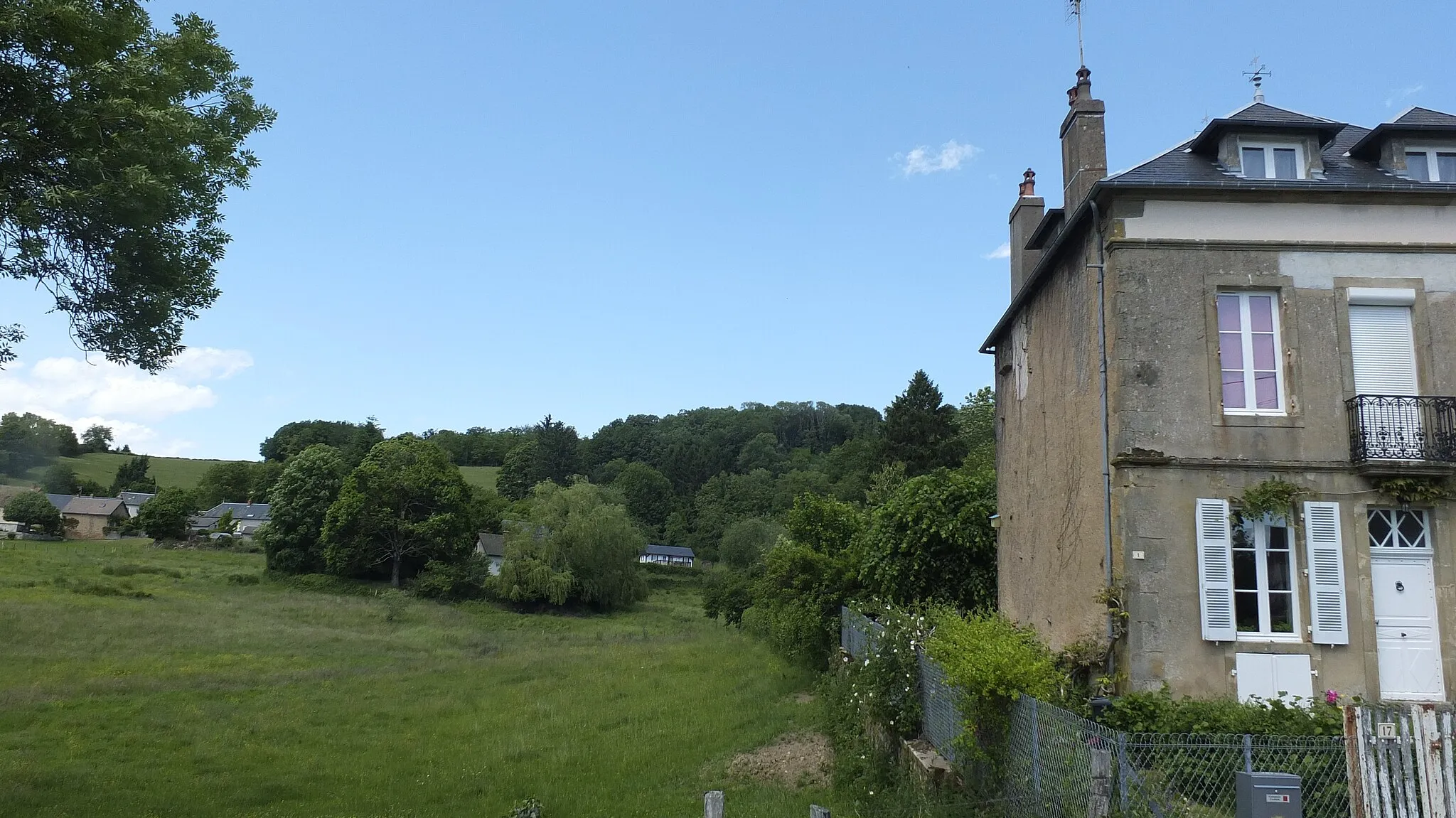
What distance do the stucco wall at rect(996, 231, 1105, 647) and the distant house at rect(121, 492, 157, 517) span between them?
8161cm

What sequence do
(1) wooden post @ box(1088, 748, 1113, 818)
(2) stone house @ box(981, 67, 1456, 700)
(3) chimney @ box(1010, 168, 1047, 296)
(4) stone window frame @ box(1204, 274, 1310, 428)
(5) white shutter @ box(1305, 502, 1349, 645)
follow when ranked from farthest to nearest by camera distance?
1. (3) chimney @ box(1010, 168, 1047, 296)
2. (4) stone window frame @ box(1204, 274, 1310, 428)
3. (2) stone house @ box(981, 67, 1456, 700)
4. (5) white shutter @ box(1305, 502, 1349, 645)
5. (1) wooden post @ box(1088, 748, 1113, 818)

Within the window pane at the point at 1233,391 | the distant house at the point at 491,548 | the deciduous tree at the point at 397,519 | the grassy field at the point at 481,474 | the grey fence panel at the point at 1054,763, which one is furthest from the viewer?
the grassy field at the point at 481,474

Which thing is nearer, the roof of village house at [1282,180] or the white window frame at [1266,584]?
the white window frame at [1266,584]

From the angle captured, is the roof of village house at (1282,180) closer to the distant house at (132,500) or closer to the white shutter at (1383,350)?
the white shutter at (1383,350)

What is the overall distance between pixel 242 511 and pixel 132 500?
12.6 meters

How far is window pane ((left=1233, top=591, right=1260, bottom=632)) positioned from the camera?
10.5 metres

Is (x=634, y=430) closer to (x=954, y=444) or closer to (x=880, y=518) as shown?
(x=954, y=444)

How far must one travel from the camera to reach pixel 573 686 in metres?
23.6

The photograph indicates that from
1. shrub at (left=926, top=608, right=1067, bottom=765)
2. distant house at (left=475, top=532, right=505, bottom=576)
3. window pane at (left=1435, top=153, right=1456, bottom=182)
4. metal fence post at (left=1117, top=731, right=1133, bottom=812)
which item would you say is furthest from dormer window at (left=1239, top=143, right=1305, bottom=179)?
distant house at (left=475, top=532, right=505, bottom=576)

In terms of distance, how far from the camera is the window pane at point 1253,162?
38.2ft

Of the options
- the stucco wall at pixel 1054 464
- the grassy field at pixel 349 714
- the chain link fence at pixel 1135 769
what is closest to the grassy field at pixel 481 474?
the grassy field at pixel 349 714

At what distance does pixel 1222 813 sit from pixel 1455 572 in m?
5.86

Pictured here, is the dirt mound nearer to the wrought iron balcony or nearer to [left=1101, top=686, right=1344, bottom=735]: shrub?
[left=1101, top=686, right=1344, bottom=735]: shrub

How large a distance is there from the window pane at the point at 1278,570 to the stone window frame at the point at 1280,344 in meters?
1.60
